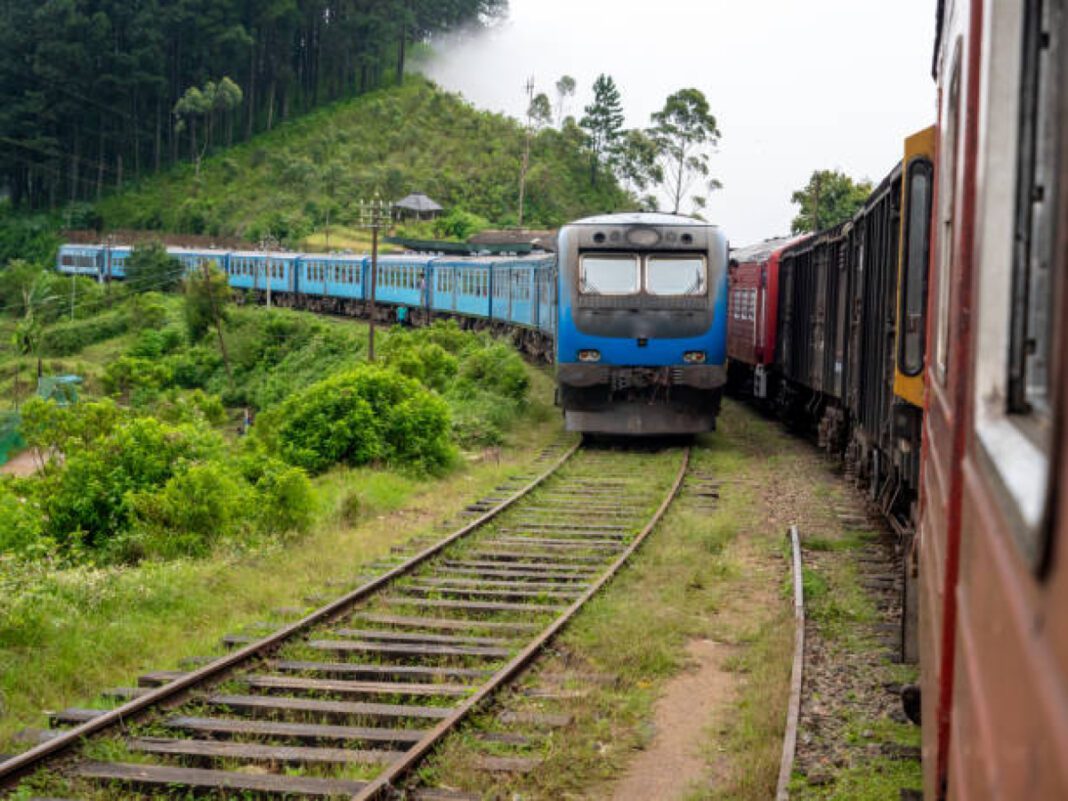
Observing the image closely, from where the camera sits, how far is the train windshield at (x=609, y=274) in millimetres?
17812

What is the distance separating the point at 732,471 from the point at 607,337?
264 cm

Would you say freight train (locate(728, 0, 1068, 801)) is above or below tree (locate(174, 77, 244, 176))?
below

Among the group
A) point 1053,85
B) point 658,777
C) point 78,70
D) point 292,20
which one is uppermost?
point 292,20

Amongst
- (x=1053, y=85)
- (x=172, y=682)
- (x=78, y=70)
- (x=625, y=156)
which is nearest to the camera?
(x=1053, y=85)

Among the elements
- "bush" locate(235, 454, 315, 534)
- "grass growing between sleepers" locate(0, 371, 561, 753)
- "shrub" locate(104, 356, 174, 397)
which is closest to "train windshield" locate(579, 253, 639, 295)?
"grass growing between sleepers" locate(0, 371, 561, 753)

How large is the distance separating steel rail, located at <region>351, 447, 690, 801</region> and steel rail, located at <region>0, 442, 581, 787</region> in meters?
1.55

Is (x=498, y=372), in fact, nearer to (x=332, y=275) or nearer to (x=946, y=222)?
(x=946, y=222)

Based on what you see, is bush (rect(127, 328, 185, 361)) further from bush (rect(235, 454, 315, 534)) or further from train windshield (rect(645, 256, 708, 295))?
bush (rect(235, 454, 315, 534))

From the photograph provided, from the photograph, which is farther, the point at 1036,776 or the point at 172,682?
the point at 172,682

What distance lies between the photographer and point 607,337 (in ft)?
58.2

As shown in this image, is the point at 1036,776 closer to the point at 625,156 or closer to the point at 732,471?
the point at 732,471

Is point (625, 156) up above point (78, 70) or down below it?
below

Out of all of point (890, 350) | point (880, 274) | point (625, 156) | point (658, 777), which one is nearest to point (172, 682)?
point (658, 777)

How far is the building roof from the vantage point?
81.5m
